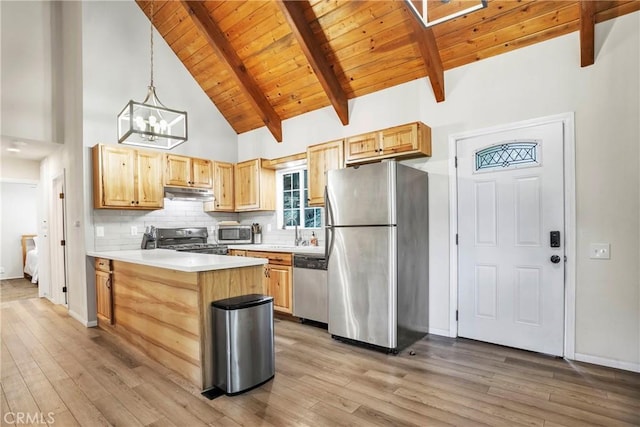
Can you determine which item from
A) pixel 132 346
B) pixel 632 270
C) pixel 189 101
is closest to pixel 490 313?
pixel 632 270

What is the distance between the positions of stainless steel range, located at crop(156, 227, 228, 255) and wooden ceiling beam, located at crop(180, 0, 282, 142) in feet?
6.32

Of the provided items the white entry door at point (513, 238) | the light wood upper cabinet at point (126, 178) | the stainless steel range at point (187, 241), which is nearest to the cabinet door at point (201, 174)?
the light wood upper cabinet at point (126, 178)

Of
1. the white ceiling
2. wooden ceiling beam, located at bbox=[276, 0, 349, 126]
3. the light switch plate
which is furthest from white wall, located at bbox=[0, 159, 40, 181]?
the light switch plate

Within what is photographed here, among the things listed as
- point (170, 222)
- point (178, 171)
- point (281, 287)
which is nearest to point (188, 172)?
point (178, 171)

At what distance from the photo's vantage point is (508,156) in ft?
10.8

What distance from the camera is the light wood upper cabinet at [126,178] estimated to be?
4.19 m

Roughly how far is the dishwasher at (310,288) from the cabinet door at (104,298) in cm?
211

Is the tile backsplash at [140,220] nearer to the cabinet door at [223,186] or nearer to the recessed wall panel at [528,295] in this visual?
the cabinet door at [223,186]

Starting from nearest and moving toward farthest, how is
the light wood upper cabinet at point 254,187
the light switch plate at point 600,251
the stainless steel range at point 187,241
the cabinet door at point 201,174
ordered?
the light switch plate at point 600,251 < the stainless steel range at point 187,241 < the cabinet door at point 201,174 < the light wood upper cabinet at point 254,187

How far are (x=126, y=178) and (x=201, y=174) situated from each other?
1120 mm

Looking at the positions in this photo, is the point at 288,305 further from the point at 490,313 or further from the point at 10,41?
the point at 10,41

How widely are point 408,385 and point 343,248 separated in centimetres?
140

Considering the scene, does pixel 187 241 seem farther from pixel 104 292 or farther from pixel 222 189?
pixel 104 292

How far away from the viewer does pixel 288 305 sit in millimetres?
4285
